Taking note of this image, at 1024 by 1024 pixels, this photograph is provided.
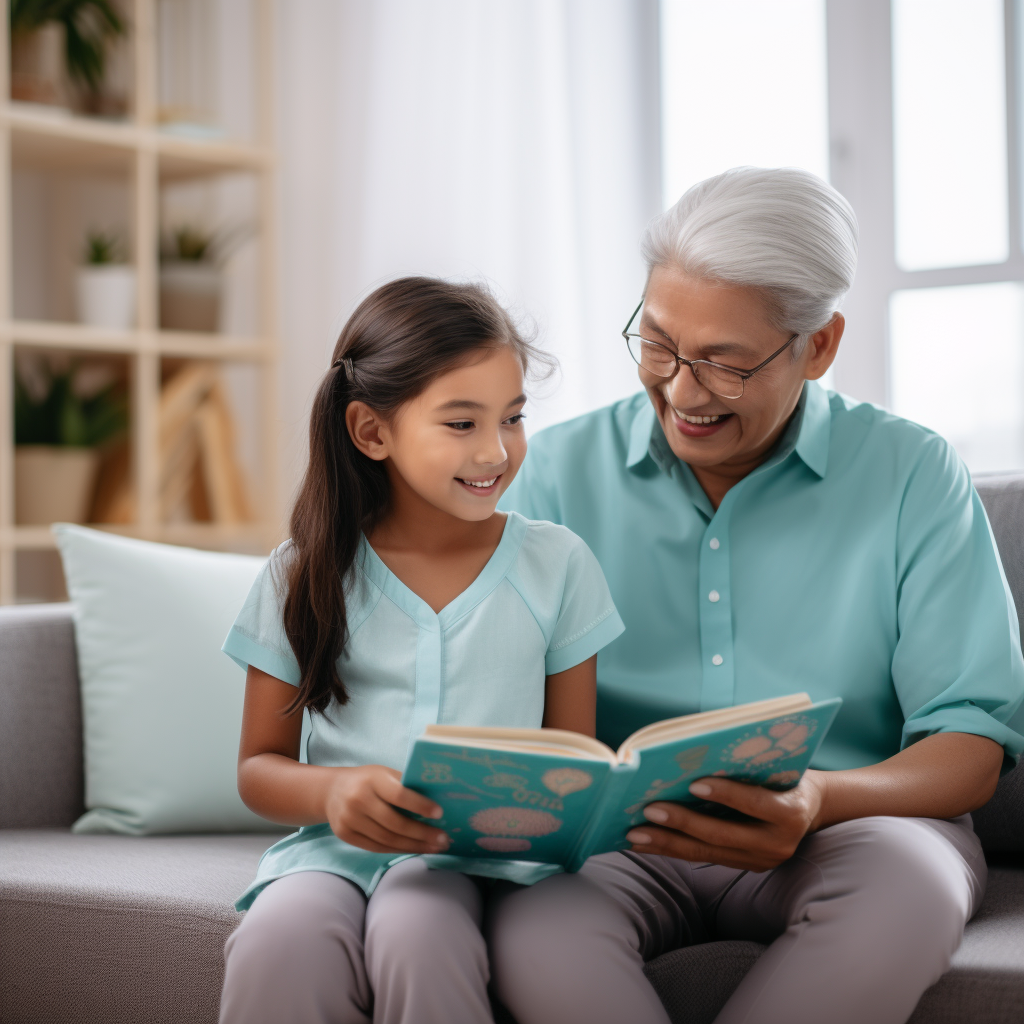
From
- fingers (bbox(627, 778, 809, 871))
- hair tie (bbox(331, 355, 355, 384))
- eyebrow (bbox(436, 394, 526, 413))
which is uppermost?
hair tie (bbox(331, 355, 355, 384))

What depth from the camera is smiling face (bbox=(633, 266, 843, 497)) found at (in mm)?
1297

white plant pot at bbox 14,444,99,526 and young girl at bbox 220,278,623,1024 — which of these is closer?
young girl at bbox 220,278,623,1024

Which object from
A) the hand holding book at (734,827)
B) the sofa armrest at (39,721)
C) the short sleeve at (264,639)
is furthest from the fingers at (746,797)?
the sofa armrest at (39,721)

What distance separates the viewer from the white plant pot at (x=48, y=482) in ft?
8.26

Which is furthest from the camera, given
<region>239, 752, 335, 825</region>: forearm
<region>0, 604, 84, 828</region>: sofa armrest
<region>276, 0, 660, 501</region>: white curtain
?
<region>276, 0, 660, 501</region>: white curtain

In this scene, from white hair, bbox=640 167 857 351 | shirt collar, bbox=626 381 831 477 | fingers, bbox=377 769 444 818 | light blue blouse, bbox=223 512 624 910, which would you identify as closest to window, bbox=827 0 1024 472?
shirt collar, bbox=626 381 831 477

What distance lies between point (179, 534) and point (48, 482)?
296 millimetres

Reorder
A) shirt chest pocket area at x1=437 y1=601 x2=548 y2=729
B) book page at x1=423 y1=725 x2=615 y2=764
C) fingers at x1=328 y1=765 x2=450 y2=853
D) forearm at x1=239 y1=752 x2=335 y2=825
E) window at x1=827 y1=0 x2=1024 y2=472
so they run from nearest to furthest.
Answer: book page at x1=423 y1=725 x2=615 y2=764 → fingers at x1=328 y1=765 x2=450 y2=853 → forearm at x1=239 y1=752 x2=335 y2=825 → shirt chest pocket area at x1=437 y1=601 x2=548 y2=729 → window at x1=827 y1=0 x2=1024 y2=472

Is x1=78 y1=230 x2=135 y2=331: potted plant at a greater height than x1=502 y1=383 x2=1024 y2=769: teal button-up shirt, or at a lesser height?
greater

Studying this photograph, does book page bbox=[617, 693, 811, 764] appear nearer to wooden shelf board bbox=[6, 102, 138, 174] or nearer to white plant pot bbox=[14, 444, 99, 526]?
white plant pot bbox=[14, 444, 99, 526]

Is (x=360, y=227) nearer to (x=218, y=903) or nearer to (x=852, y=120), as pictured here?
(x=852, y=120)

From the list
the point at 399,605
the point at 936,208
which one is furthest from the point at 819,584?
the point at 936,208

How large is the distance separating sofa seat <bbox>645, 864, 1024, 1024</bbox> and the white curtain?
1473 millimetres

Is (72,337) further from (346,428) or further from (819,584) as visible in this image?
(819,584)
